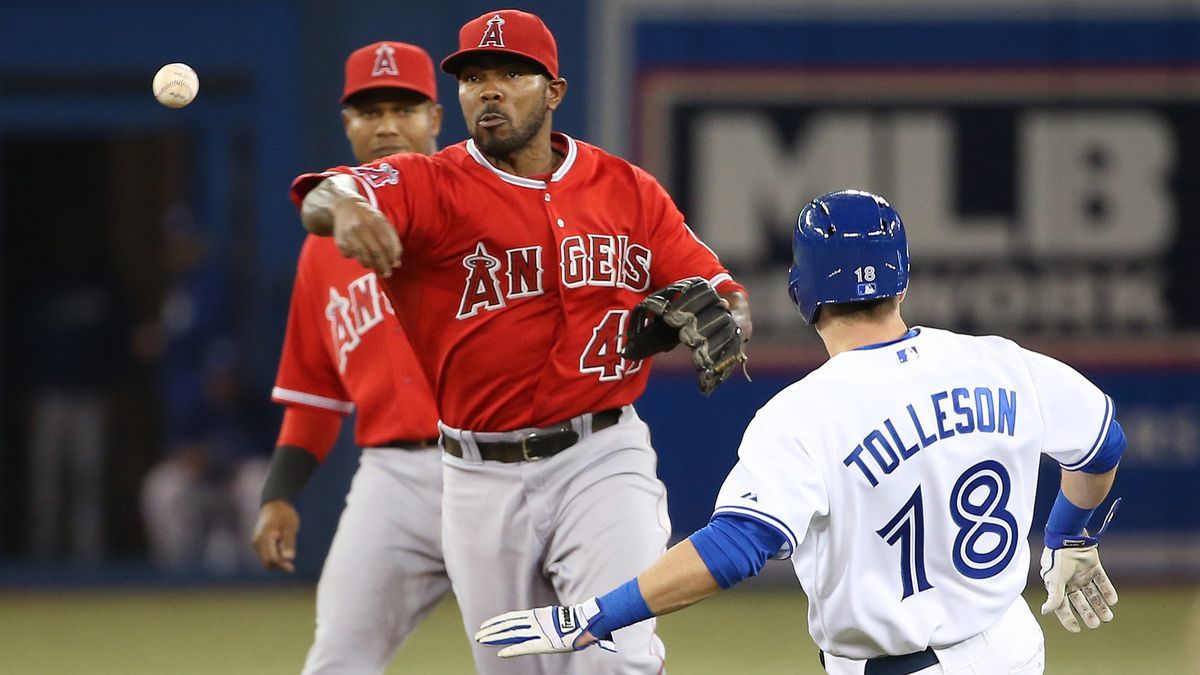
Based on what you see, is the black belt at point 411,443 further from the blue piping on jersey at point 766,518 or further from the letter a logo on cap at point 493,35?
the blue piping on jersey at point 766,518

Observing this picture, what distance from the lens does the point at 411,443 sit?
4941mm

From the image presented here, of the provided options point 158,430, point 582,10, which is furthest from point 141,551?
point 582,10

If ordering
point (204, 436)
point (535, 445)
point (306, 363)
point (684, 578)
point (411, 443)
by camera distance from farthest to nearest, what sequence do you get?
point (204, 436), point (306, 363), point (411, 443), point (535, 445), point (684, 578)

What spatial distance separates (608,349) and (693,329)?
0.43 metres

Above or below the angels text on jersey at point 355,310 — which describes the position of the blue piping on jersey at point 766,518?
below

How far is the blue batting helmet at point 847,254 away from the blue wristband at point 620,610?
0.72 metres

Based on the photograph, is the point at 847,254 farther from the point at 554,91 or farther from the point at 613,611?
the point at 554,91

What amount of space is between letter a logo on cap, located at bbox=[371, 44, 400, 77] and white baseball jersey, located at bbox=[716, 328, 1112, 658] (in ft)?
7.93

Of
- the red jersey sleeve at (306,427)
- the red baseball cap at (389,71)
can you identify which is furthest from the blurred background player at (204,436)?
the red baseball cap at (389,71)

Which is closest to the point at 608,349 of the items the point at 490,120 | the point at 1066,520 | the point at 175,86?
the point at 490,120

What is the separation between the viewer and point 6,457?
10266 millimetres

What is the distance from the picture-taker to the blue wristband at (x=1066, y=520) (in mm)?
3877

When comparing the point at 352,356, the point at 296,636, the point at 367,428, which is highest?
the point at 352,356

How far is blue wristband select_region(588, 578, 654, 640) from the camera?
3084 mm
